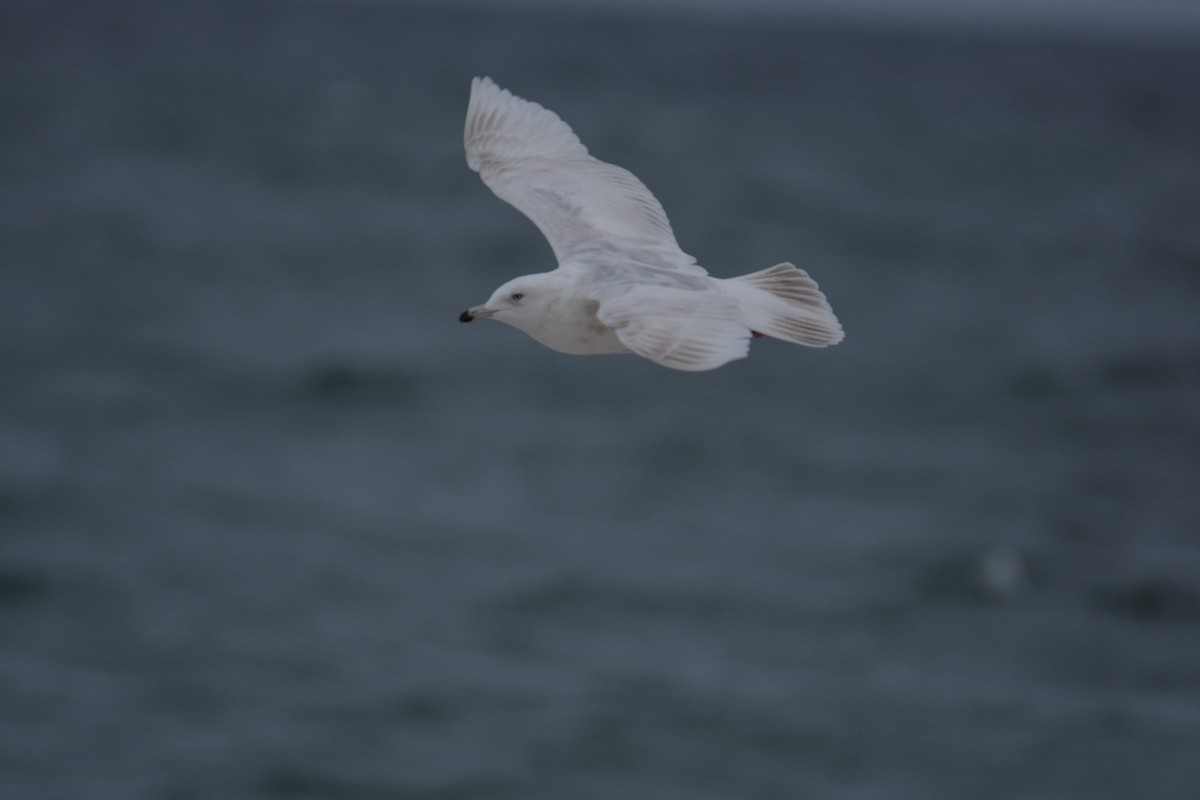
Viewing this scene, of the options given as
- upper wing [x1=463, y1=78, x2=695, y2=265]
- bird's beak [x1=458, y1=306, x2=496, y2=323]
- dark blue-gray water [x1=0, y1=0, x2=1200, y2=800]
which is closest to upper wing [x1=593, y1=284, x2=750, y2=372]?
bird's beak [x1=458, y1=306, x2=496, y2=323]

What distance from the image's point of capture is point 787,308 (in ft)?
19.8

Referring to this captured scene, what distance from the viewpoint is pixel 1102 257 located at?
127ft

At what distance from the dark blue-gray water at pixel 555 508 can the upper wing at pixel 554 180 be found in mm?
9647

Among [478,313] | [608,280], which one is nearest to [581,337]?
[608,280]

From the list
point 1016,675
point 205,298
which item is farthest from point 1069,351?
point 205,298

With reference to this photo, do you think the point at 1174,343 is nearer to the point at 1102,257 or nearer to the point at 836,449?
the point at 1102,257

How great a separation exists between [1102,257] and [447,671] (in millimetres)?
26038

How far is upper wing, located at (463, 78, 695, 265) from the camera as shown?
675cm

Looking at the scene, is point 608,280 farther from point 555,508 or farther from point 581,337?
point 555,508

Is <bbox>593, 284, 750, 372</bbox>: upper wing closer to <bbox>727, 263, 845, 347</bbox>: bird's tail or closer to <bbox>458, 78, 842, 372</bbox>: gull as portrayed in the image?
<bbox>458, 78, 842, 372</bbox>: gull

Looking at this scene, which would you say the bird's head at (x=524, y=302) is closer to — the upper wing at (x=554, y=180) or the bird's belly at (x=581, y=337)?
the bird's belly at (x=581, y=337)

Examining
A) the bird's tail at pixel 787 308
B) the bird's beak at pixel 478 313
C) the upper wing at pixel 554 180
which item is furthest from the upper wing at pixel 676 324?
the upper wing at pixel 554 180

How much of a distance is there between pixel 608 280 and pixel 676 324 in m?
0.65

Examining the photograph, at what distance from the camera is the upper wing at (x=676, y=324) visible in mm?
5094
